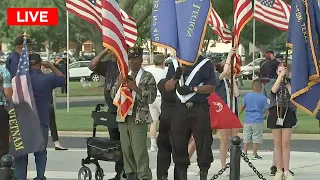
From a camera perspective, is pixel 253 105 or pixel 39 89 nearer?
pixel 39 89

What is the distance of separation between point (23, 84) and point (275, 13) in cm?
935

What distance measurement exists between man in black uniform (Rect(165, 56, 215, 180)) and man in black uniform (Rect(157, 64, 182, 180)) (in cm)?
20

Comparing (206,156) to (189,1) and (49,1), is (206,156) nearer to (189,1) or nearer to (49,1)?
A: (189,1)

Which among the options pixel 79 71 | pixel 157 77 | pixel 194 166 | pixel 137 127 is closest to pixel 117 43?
pixel 137 127

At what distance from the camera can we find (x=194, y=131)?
10039mm

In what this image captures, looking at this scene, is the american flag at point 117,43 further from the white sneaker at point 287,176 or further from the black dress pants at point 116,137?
the white sneaker at point 287,176

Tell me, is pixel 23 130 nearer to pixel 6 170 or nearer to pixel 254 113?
pixel 6 170

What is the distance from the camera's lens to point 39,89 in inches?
438

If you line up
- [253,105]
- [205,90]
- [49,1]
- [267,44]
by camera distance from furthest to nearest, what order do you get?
[267,44] < [49,1] < [253,105] < [205,90]

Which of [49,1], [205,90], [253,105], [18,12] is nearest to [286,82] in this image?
[205,90]

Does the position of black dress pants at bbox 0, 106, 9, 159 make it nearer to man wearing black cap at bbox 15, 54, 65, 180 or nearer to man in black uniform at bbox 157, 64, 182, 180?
man wearing black cap at bbox 15, 54, 65, 180

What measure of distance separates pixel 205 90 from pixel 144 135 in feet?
5.20

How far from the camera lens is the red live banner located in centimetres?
2121

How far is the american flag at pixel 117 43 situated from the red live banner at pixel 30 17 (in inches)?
400
